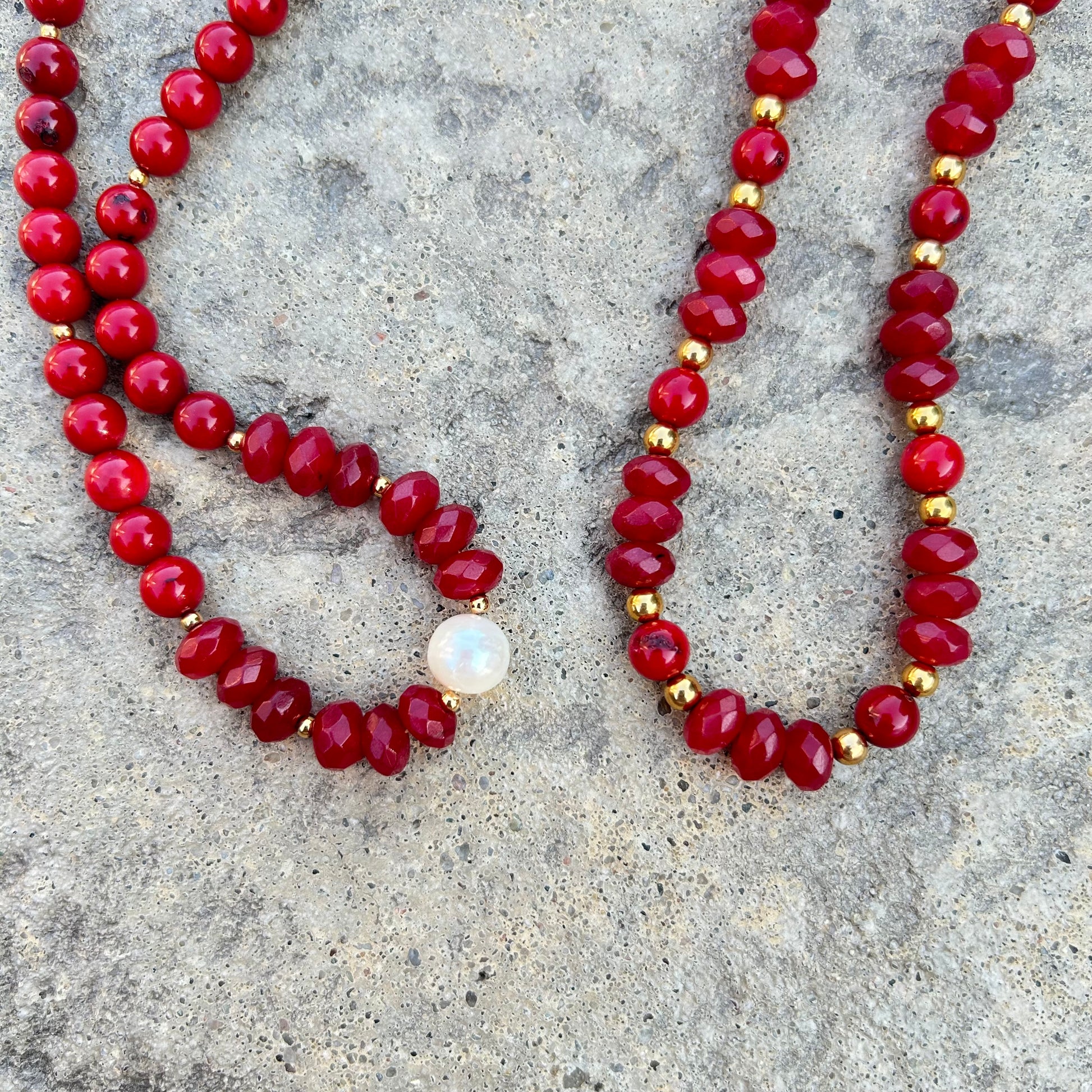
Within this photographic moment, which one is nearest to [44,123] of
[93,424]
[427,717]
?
[93,424]

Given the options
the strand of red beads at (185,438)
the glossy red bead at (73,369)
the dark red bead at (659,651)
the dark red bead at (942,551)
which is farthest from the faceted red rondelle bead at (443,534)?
the dark red bead at (942,551)

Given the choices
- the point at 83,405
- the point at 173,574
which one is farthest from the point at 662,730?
the point at 83,405

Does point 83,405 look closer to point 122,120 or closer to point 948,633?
point 122,120

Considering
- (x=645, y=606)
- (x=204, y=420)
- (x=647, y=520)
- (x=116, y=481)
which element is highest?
(x=647, y=520)

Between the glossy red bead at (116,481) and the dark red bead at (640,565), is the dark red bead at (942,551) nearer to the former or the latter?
the dark red bead at (640,565)

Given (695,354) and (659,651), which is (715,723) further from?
(695,354)
